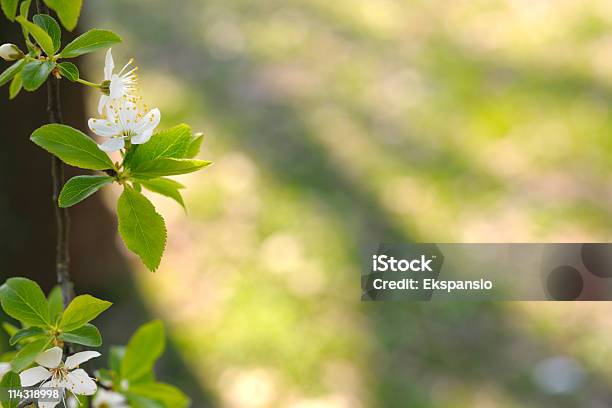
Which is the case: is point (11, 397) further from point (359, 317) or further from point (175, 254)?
point (175, 254)

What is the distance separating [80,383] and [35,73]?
0.27m

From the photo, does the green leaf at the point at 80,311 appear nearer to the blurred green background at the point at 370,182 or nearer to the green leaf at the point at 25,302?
the green leaf at the point at 25,302

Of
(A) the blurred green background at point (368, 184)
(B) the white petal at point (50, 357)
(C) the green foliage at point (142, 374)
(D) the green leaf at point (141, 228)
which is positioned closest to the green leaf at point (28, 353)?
(B) the white petal at point (50, 357)

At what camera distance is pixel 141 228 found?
0.63 metres

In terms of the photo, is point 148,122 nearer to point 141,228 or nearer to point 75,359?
point 141,228

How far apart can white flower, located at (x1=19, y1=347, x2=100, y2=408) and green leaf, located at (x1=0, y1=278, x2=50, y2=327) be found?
1.8 inches

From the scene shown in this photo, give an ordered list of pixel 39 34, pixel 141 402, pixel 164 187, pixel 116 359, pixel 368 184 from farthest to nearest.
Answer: pixel 368 184 → pixel 116 359 → pixel 141 402 → pixel 164 187 → pixel 39 34

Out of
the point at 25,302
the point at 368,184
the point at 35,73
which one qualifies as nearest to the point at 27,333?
the point at 25,302

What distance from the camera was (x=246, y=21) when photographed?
380 centimetres

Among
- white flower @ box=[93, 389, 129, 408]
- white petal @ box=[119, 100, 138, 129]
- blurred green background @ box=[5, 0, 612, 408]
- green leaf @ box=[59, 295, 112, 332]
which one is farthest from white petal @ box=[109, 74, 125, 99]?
blurred green background @ box=[5, 0, 612, 408]

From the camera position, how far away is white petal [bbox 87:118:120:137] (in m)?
0.65

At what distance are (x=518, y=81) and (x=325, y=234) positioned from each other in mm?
1239

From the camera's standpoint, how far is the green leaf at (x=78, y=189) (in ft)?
1.99

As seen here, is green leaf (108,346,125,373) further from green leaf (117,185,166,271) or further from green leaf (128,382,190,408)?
green leaf (117,185,166,271)
